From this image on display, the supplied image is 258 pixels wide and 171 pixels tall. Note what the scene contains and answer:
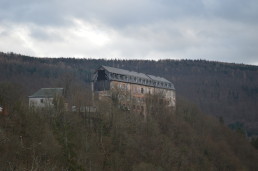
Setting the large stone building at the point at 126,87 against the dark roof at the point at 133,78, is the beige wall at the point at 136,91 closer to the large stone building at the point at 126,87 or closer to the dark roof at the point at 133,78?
the large stone building at the point at 126,87

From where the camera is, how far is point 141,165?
46500 mm

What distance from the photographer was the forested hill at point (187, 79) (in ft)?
431

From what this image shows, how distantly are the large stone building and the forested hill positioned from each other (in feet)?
141

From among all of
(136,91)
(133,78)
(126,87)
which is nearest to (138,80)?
(133,78)

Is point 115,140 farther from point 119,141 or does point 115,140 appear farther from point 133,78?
point 133,78

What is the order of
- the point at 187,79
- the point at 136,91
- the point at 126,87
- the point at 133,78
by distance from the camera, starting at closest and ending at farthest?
the point at 126,87 < the point at 136,91 < the point at 133,78 < the point at 187,79

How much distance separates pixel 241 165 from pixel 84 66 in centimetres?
10436

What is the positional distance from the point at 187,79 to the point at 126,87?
121 meters

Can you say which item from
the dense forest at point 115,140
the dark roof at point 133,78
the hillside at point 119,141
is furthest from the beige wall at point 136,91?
the hillside at point 119,141

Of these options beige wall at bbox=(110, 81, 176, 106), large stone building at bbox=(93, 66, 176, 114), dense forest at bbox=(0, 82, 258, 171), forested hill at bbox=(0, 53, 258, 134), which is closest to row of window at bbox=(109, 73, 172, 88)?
large stone building at bbox=(93, 66, 176, 114)

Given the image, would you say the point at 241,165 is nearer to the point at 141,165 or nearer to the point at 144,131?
the point at 144,131

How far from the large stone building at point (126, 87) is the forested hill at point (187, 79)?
43.1 metres

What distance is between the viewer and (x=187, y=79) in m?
186

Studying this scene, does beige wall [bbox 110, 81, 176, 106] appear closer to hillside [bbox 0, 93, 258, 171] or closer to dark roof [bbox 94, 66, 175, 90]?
dark roof [bbox 94, 66, 175, 90]
